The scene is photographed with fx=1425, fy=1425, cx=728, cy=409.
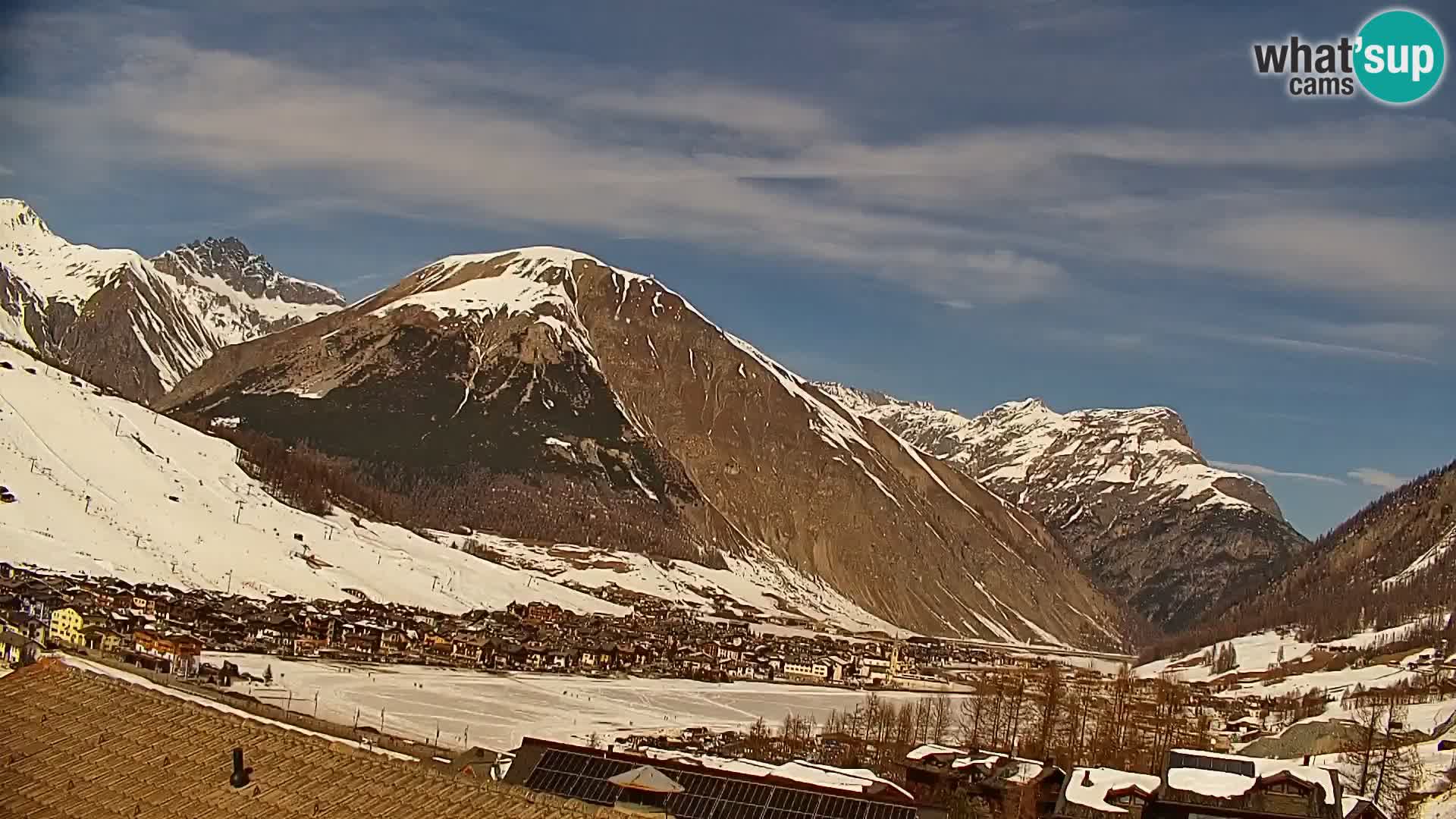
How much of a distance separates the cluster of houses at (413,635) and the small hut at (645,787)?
31.2 m

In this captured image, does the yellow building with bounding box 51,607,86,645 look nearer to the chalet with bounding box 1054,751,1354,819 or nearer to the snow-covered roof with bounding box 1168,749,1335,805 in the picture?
the chalet with bounding box 1054,751,1354,819

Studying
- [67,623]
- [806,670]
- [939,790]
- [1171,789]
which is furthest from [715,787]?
[806,670]

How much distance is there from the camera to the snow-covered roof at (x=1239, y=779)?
3847cm

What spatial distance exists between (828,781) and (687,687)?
233 feet

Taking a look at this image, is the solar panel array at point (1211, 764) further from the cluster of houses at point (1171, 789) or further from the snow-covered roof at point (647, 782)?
the snow-covered roof at point (647, 782)

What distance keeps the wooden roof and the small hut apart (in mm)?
8826

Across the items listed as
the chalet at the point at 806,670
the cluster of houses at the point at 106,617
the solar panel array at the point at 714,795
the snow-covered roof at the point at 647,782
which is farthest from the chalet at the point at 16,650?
the chalet at the point at 806,670

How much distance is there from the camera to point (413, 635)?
112 metres

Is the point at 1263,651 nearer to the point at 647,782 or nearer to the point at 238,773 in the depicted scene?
the point at 647,782

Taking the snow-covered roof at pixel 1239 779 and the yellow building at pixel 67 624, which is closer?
the snow-covered roof at pixel 1239 779

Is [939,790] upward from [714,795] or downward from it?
downward

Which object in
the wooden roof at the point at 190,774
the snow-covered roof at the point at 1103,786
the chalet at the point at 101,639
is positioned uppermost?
the wooden roof at the point at 190,774

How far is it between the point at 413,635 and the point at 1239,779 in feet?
270

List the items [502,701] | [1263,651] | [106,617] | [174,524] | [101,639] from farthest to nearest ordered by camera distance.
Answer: [1263,651], [174,524], [502,701], [106,617], [101,639]
